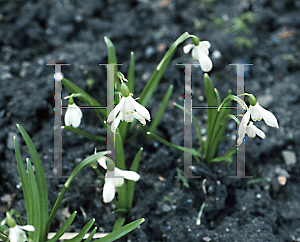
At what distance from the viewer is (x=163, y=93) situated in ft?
7.80

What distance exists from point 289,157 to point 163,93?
3.16 ft

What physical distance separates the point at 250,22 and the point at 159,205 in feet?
5.95

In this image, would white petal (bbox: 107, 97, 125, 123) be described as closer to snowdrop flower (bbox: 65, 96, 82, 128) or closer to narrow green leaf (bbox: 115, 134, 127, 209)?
narrow green leaf (bbox: 115, 134, 127, 209)

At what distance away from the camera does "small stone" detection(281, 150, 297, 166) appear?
205 centimetres

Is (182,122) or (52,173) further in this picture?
(182,122)

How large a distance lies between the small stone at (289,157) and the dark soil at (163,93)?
18 millimetres

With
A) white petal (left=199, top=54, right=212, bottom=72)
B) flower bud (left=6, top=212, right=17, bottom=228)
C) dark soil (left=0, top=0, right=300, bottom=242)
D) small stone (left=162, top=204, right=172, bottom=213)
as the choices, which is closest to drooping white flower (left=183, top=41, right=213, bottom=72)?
white petal (left=199, top=54, right=212, bottom=72)

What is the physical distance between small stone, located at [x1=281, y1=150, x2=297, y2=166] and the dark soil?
2 cm

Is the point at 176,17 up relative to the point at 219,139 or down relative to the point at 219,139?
up

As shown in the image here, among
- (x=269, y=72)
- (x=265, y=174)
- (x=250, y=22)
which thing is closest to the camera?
(x=265, y=174)

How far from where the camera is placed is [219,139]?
6.10ft

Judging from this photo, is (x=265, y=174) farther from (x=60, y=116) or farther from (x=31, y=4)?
(x=31, y=4)

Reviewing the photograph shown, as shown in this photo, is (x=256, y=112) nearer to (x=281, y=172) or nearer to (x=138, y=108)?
(x=138, y=108)

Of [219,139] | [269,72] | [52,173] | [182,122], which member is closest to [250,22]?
[269,72]
